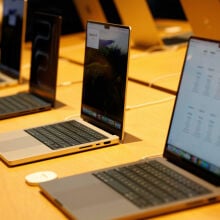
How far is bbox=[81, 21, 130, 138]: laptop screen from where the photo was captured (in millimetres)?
1490

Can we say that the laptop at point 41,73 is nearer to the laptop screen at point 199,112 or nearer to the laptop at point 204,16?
the laptop screen at point 199,112

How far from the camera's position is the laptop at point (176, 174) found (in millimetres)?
1101

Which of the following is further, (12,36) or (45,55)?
(12,36)

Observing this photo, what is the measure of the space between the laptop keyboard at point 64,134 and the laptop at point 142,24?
51.0 inches

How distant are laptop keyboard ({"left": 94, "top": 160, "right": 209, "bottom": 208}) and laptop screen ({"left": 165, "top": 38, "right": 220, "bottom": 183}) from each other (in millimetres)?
58

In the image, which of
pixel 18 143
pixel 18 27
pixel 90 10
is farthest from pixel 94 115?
pixel 90 10

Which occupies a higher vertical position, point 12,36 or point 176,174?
point 12,36

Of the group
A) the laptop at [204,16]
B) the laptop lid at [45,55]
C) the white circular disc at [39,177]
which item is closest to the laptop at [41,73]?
the laptop lid at [45,55]

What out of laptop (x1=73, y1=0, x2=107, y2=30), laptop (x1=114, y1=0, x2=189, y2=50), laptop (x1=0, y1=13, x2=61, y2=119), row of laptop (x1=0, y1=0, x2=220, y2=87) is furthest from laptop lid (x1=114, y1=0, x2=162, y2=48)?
laptop (x1=0, y1=13, x2=61, y2=119)

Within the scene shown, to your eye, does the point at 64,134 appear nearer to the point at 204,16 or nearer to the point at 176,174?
the point at 176,174

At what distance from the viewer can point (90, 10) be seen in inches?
129

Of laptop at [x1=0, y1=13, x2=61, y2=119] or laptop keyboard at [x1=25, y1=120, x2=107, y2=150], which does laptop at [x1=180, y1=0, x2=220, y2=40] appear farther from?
laptop keyboard at [x1=25, y1=120, x2=107, y2=150]

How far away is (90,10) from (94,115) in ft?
5.80

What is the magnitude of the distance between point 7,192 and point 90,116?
485 mm
